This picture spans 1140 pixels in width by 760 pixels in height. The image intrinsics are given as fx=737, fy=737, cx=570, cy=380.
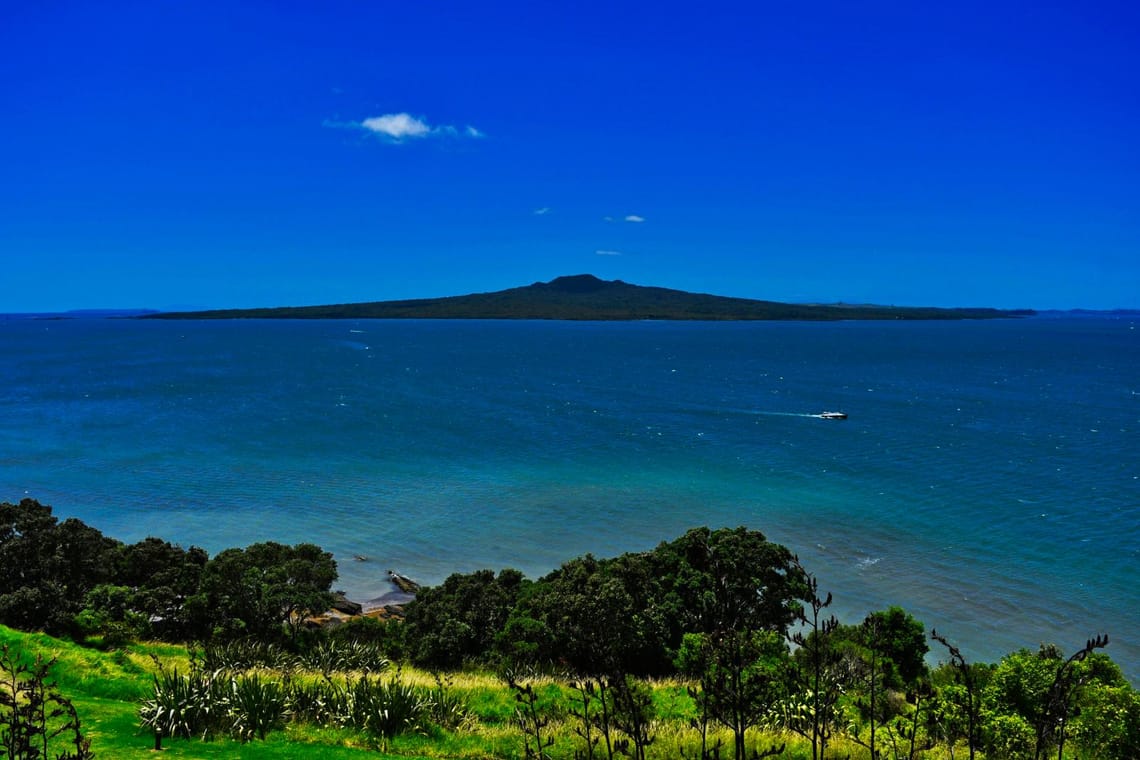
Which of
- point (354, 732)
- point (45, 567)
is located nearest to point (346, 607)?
point (45, 567)

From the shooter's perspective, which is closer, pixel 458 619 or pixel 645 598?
pixel 645 598

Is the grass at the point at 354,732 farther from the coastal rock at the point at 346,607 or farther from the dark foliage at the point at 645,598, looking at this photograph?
the coastal rock at the point at 346,607

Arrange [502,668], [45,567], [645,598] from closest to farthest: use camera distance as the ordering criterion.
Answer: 1. [502,668]
2. [645,598]
3. [45,567]

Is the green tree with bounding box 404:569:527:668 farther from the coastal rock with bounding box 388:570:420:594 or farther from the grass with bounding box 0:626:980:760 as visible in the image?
the coastal rock with bounding box 388:570:420:594

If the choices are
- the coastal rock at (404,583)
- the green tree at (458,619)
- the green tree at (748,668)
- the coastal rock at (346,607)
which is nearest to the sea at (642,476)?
the coastal rock at (404,583)

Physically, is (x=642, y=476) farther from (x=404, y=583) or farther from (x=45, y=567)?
(x=45, y=567)

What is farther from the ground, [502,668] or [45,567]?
[45,567]

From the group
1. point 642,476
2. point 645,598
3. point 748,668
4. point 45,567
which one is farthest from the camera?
point 642,476
